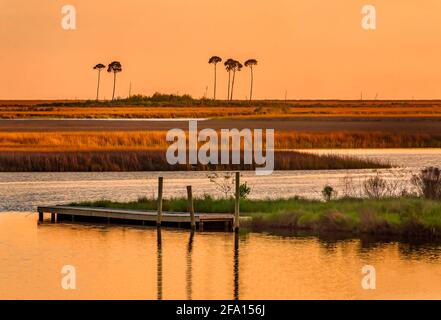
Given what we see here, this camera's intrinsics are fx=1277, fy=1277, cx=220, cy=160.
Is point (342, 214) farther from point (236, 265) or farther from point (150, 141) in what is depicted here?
point (150, 141)

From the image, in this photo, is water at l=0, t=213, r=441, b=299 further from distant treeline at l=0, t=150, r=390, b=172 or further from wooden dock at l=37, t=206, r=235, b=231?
distant treeline at l=0, t=150, r=390, b=172

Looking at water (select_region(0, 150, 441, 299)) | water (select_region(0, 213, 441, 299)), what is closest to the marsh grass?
water (select_region(0, 150, 441, 299))

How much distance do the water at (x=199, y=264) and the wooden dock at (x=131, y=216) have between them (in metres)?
0.46

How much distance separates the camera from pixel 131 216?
37656 millimetres

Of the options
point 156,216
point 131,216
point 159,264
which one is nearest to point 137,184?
point 131,216

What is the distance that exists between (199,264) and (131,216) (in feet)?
25.7

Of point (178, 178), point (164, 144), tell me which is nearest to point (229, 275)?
point (178, 178)

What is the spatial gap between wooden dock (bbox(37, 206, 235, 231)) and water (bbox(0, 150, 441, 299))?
1.50ft

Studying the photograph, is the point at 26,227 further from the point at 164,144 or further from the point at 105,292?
the point at 164,144

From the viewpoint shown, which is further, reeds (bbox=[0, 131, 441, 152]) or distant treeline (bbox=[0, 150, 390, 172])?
reeds (bbox=[0, 131, 441, 152])

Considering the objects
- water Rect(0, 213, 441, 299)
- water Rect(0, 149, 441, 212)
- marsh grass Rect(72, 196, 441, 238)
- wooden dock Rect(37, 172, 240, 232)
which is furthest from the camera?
water Rect(0, 149, 441, 212)

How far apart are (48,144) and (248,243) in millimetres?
47759

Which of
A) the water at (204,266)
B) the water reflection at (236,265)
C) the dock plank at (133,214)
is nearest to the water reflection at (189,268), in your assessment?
the water at (204,266)

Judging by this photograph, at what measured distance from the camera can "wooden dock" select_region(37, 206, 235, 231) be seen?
36406mm
